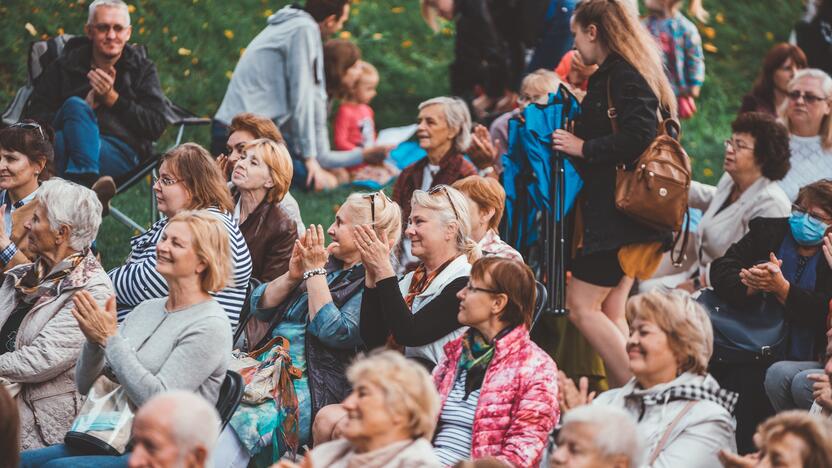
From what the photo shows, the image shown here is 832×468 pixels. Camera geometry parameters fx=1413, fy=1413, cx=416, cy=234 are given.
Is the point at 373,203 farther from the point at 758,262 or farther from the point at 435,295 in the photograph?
the point at 758,262

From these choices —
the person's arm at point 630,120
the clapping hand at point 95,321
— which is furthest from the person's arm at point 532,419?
the person's arm at point 630,120

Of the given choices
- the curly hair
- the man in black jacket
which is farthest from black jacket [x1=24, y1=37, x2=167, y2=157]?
the curly hair

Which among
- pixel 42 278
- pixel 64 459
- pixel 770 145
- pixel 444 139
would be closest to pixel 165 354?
pixel 64 459

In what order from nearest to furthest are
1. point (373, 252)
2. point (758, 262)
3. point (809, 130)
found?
point (373, 252) → point (758, 262) → point (809, 130)

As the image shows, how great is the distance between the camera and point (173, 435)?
446cm

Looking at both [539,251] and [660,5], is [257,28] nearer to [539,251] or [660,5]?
[660,5]

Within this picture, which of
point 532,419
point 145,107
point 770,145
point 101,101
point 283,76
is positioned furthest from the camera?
point 283,76

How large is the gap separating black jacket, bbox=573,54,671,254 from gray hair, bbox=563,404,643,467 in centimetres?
251

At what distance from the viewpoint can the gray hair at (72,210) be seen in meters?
6.39

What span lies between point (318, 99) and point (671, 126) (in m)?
4.05

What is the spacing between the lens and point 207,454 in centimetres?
451

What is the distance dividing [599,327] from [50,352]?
2.73m

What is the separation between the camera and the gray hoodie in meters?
10.4

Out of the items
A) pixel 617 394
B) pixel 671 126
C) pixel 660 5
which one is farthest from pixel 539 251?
pixel 660 5
